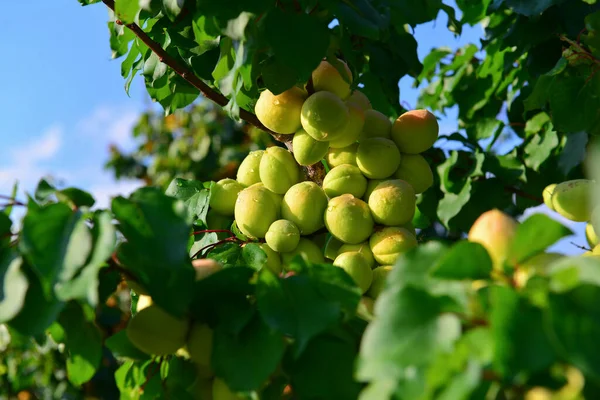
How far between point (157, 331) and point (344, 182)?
1.57 ft

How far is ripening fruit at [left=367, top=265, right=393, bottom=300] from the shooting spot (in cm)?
100

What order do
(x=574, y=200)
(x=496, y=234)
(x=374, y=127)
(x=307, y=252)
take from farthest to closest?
(x=374, y=127) < (x=307, y=252) < (x=574, y=200) < (x=496, y=234)

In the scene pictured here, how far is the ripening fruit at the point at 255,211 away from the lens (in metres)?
1.08

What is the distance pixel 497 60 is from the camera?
194 cm

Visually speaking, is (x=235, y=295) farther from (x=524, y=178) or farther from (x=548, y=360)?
(x=524, y=178)

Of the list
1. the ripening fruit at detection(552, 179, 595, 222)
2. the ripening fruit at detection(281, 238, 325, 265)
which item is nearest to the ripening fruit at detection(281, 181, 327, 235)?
the ripening fruit at detection(281, 238, 325, 265)

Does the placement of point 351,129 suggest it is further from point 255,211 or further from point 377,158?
point 255,211

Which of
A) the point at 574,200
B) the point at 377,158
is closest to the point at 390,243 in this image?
the point at 377,158

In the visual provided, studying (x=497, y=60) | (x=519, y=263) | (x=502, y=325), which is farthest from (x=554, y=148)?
(x=502, y=325)

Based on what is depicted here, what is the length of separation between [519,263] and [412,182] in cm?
60

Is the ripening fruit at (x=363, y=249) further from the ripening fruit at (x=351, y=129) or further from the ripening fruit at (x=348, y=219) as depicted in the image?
the ripening fruit at (x=351, y=129)

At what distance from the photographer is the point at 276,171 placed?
1128 mm

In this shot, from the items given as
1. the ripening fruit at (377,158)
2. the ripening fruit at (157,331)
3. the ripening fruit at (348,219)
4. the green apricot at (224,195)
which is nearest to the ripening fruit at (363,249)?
the ripening fruit at (348,219)

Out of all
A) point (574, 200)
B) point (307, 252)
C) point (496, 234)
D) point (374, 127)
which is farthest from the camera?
point (374, 127)
